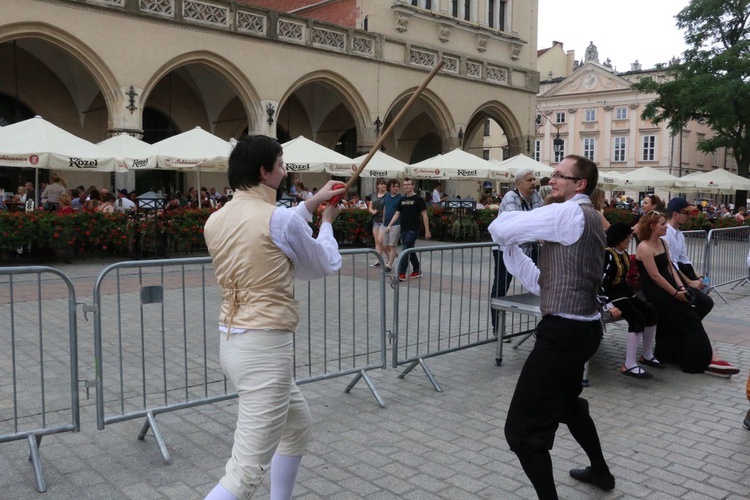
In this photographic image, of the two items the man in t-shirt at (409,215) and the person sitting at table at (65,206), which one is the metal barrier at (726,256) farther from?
the person sitting at table at (65,206)

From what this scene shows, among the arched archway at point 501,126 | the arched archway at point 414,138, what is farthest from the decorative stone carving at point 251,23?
the arched archway at point 501,126

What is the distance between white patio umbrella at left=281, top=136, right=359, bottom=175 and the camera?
17250 millimetres

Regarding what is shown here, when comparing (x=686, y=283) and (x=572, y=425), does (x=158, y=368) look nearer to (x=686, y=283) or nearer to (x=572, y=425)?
(x=572, y=425)

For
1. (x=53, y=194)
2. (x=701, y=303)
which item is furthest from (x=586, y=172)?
(x=53, y=194)

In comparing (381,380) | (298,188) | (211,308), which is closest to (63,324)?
(211,308)

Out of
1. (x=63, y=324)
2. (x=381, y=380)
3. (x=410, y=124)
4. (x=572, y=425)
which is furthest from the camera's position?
(x=410, y=124)

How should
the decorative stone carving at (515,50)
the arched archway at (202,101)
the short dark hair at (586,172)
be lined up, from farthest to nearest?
the decorative stone carving at (515,50) < the arched archway at (202,101) < the short dark hair at (586,172)

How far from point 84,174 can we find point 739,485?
23418 millimetres

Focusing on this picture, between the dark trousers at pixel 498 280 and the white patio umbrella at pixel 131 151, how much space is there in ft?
35.2

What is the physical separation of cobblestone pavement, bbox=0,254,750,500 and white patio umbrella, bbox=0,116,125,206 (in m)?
9.02

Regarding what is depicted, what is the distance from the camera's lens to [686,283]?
720 cm

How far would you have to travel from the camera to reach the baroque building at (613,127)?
198 feet

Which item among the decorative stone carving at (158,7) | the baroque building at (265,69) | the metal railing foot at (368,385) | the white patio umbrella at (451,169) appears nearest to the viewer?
the metal railing foot at (368,385)

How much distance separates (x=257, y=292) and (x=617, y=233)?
4437 millimetres
